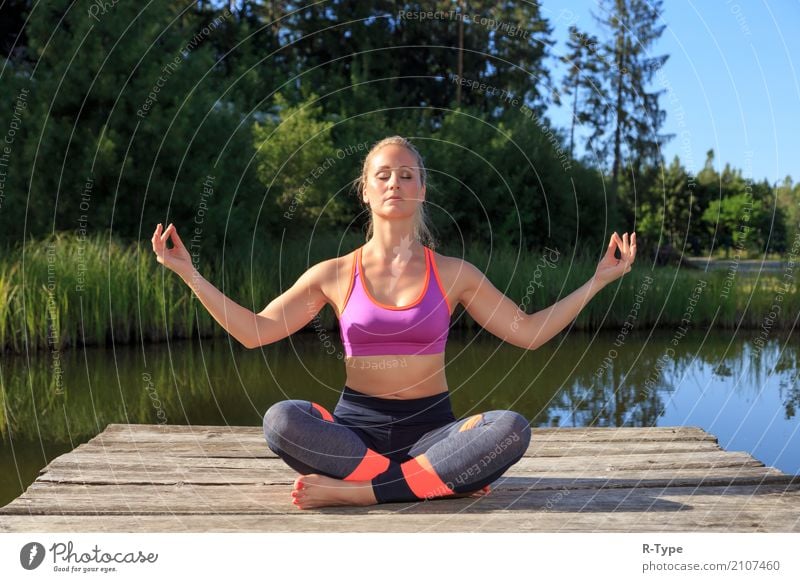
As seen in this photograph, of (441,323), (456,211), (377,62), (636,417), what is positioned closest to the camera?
(441,323)

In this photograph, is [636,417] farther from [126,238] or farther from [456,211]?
[456,211]

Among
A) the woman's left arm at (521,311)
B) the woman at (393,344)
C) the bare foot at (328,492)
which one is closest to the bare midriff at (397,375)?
the woman at (393,344)

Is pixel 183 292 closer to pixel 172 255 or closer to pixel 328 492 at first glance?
pixel 172 255

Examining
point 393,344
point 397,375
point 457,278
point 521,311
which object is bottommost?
point 397,375

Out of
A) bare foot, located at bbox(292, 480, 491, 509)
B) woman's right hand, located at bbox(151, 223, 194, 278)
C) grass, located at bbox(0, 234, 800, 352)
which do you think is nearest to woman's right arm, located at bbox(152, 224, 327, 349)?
woman's right hand, located at bbox(151, 223, 194, 278)

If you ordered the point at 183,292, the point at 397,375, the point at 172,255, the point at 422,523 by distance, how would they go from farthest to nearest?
the point at 183,292, the point at 397,375, the point at 172,255, the point at 422,523

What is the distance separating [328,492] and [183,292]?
25.6 ft

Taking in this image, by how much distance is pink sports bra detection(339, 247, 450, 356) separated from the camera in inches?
140

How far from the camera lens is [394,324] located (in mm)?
3572

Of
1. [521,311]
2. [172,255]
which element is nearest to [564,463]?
[521,311]

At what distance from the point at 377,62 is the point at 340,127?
298 cm

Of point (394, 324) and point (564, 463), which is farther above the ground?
point (394, 324)

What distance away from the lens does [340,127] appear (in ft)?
65.9

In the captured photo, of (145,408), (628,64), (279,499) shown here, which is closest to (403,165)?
(279,499)
